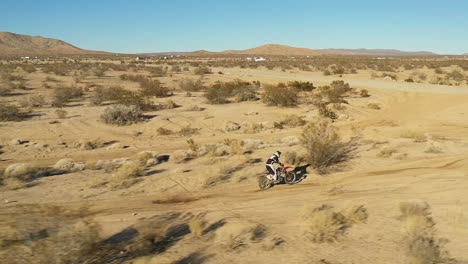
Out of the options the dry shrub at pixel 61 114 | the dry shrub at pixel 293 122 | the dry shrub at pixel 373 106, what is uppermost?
the dry shrub at pixel 61 114

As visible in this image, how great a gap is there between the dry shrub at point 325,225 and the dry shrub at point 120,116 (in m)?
13.7

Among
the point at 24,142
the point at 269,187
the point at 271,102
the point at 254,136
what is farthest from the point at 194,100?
the point at 269,187

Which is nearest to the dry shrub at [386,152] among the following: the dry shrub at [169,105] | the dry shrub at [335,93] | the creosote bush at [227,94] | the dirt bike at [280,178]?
the dirt bike at [280,178]

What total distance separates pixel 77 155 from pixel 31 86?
2295 centimetres

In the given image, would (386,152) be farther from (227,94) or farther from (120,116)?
(227,94)

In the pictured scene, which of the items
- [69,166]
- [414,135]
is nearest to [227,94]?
[414,135]

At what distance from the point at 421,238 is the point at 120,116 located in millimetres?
16311

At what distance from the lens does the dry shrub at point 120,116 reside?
838 inches

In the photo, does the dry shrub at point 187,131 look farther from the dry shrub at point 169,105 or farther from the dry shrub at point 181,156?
the dry shrub at point 169,105

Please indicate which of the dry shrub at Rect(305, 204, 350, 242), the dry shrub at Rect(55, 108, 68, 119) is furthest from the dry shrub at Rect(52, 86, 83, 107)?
the dry shrub at Rect(305, 204, 350, 242)

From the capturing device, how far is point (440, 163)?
46.9 feet

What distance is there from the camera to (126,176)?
42.5 feet

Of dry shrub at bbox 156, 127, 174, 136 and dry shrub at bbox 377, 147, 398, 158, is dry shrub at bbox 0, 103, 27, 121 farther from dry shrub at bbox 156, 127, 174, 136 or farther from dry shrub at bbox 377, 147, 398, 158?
dry shrub at bbox 377, 147, 398, 158

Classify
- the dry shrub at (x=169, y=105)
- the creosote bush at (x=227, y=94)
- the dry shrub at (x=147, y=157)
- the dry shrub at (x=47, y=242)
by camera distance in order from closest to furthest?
the dry shrub at (x=47, y=242)
the dry shrub at (x=147, y=157)
the dry shrub at (x=169, y=105)
the creosote bush at (x=227, y=94)
